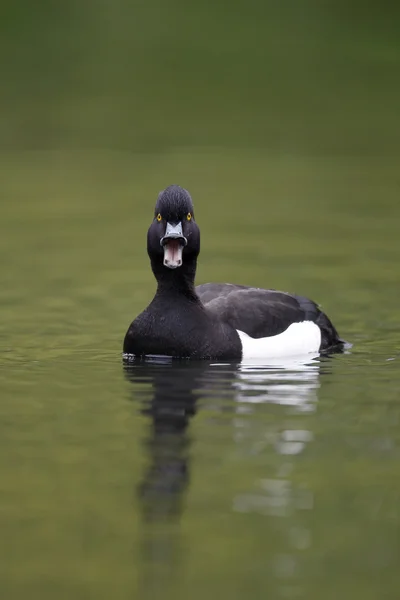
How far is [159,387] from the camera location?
1101 cm

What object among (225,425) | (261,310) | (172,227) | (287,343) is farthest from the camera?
(261,310)

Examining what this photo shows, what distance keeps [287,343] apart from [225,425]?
9.52 ft

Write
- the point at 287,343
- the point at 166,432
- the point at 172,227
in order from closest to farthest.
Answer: the point at 166,432, the point at 172,227, the point at 287,343

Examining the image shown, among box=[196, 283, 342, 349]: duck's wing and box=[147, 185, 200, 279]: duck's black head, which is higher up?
box=[147, 185, 200, 279]: duck's black head

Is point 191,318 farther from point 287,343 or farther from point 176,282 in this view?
point 287,343

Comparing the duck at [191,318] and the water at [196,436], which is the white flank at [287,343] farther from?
the water at [196,436]

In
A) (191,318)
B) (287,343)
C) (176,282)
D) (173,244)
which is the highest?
(173,244)

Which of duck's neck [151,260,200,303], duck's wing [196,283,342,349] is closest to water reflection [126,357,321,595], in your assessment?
duck's wing [196,283,342,349]

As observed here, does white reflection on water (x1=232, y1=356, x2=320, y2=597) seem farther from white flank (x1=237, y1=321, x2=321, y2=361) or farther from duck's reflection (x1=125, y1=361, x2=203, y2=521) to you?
duck's reflection (x1=125, y1=361, x2=203, y2=521)

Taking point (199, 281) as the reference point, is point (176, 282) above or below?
below

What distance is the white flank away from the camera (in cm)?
1218

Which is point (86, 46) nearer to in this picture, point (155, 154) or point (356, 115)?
point (356, 115)

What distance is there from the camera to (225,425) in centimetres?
973

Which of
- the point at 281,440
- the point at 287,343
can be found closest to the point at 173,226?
the point at 287,343
